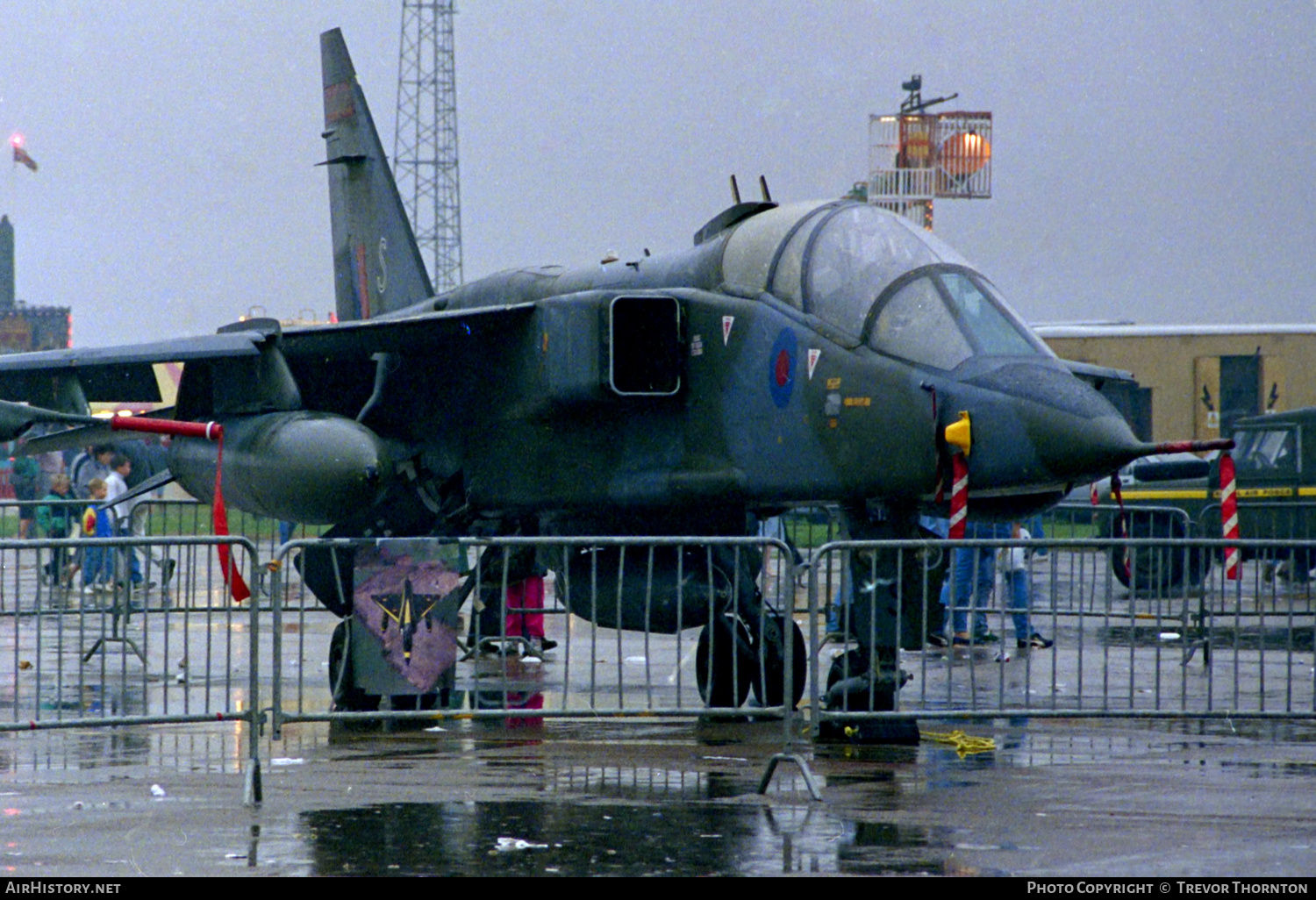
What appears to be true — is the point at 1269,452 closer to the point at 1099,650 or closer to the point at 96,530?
the point at 1099,650

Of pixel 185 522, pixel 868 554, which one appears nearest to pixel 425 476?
pixel 868 554

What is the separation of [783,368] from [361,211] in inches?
257

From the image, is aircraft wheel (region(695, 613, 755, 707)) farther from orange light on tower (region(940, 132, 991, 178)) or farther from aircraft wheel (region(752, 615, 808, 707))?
orange light on tower (region(940, 132, 991, 178))

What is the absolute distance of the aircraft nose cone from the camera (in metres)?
8.02

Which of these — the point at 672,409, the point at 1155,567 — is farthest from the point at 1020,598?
the point at 672,409

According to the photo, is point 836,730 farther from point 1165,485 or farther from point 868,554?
point 1165,485

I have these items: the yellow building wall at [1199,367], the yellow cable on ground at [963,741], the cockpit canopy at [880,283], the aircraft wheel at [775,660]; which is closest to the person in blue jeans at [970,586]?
the aircraft wheel at [775,660]

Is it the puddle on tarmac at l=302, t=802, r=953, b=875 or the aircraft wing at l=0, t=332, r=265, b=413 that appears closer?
the puddle on tarmac at l=302, t=802, r=953, b=875

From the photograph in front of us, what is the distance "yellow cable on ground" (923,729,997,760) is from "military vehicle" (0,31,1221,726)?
25.4 inches

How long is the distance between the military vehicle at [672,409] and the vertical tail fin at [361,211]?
1738 millimetres

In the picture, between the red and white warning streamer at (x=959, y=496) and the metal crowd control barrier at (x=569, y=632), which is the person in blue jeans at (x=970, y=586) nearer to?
the metal crowd control barrier at (x=569, y=632)

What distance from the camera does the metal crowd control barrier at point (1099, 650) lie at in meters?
7.86

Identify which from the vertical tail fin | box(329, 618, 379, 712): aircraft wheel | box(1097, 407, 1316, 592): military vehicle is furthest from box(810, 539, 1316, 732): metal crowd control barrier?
the vertical tail fin

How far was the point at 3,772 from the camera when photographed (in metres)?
7.98
